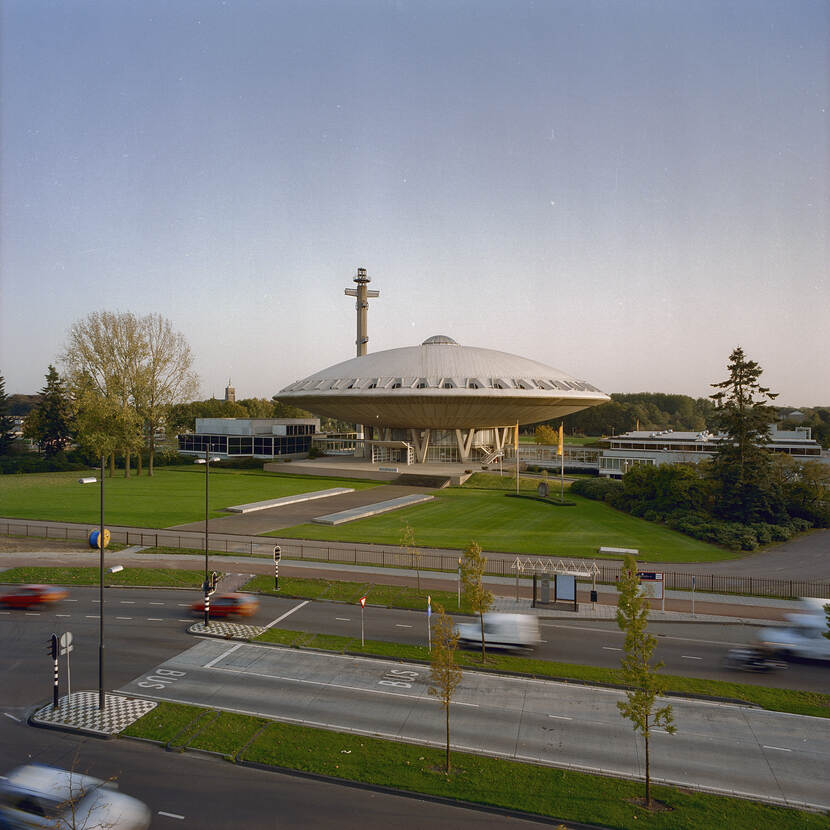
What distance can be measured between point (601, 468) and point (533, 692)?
59112mm

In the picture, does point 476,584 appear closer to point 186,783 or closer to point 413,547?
point 186,783

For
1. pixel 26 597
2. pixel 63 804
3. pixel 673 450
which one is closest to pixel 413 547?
pixel 26 597

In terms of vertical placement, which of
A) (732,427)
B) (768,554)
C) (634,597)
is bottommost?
(768,554)

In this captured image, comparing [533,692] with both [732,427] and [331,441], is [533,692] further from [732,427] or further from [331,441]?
[331,441]

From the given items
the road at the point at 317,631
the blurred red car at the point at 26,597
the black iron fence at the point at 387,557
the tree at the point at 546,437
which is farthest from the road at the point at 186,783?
the tree at the point at 546,437

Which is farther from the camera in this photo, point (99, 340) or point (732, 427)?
point (99, 340)

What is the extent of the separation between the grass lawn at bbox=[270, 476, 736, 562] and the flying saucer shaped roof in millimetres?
18613

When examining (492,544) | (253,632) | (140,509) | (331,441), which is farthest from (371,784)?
(331,441)

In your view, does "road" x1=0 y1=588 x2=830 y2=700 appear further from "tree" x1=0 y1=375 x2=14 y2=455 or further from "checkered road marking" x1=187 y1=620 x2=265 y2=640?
"tree" x1=0 y1=375 x2=14 y2=455

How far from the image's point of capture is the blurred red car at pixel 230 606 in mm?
23656

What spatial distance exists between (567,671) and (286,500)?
37.8 m

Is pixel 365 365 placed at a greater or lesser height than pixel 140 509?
greater

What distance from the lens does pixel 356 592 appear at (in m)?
27.4

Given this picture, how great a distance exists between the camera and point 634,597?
44.0 ft
